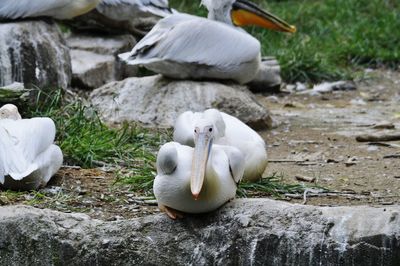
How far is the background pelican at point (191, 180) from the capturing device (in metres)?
4.43

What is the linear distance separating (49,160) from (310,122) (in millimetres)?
3016

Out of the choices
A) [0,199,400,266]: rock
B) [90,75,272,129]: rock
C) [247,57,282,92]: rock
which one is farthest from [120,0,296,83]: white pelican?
[0,199,400,266]: rock

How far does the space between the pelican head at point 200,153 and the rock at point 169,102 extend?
250 centimetres

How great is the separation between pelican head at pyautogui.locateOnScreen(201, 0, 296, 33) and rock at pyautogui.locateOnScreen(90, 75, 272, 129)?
590 millimetres

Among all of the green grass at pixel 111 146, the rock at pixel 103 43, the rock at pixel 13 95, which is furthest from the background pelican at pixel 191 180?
the rock at pixel 103 43

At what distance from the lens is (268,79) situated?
30.3 feet

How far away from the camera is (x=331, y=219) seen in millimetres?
4359

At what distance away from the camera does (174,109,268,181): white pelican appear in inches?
211

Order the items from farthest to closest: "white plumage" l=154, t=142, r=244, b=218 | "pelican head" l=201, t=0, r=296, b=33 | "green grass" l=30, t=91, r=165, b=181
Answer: "pelican head" l=201, t=0, r=296, b=33
"green grass" l=30, t=91, r=165, b=181
"white plumage" l=154, t=142, r=244, b=218

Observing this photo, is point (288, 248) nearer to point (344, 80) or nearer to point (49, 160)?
point (49, 160)

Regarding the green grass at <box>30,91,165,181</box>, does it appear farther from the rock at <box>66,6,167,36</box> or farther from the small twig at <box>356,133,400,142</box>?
the rock at <box>66,6,167,36</box>

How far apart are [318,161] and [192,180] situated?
2.21 meters

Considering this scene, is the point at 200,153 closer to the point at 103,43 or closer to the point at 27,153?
the point at 27,153

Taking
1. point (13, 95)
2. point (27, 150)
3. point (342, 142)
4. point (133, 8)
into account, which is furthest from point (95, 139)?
point (133, 8)
